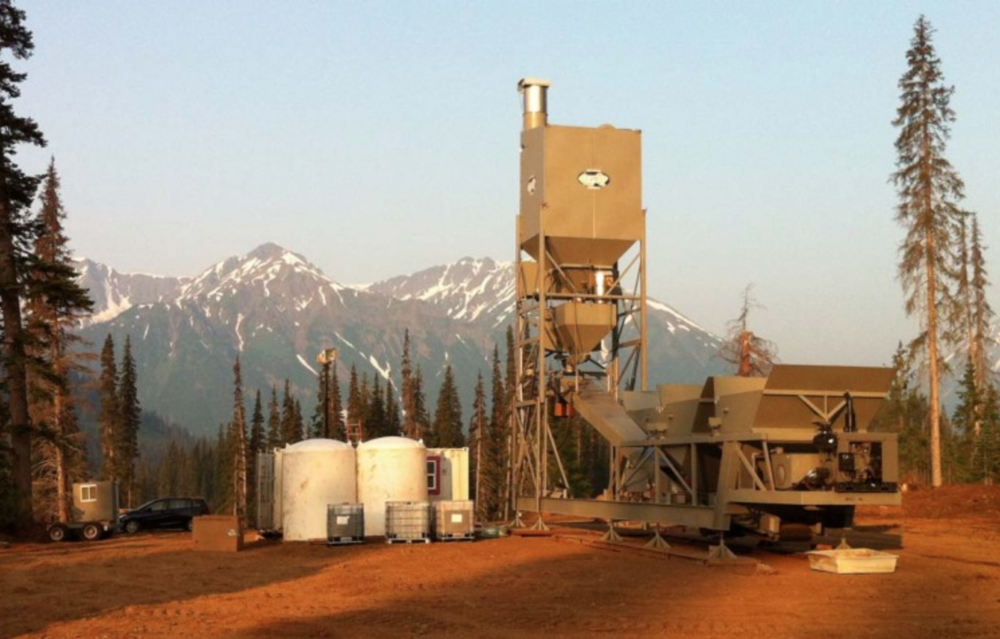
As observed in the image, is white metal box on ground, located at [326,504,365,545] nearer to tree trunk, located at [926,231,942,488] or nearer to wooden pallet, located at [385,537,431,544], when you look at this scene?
wooden pallet, located at [385,537,431,544]

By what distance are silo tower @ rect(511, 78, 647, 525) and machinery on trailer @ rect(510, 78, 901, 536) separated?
44 millimetres

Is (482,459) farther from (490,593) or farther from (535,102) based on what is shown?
(490,593)

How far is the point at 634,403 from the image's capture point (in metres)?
33.8

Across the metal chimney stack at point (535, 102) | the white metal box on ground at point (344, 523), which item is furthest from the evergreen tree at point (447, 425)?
the white metal box on ground at point (344, 523)

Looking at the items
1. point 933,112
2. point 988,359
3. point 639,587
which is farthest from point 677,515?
point 988,359

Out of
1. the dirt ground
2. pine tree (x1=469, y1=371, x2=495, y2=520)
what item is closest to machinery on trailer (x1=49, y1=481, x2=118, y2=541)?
the dirt ground

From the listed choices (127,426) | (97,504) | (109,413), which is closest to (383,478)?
(97,504)

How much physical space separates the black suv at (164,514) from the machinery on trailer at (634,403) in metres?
17.8

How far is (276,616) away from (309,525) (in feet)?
60.1

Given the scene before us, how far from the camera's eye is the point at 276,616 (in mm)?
18594

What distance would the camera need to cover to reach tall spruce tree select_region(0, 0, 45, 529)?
125 ft

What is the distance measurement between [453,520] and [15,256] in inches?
655

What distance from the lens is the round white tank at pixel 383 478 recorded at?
3734cm

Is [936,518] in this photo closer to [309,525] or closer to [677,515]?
[677,515]
